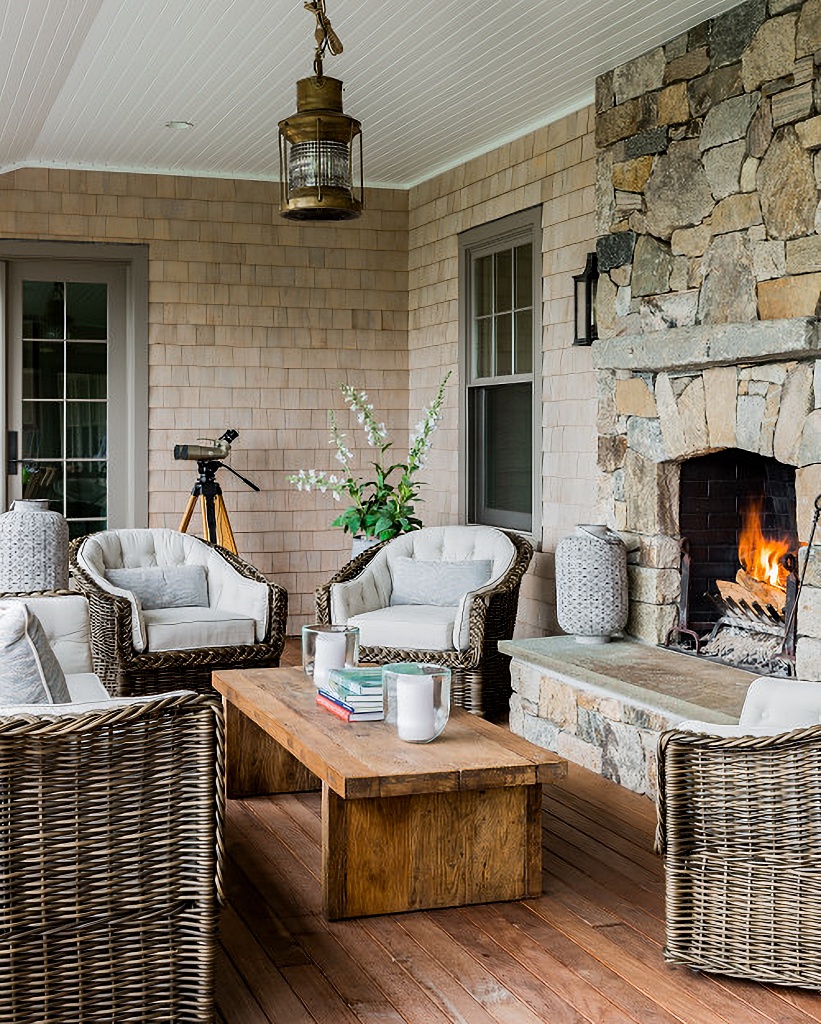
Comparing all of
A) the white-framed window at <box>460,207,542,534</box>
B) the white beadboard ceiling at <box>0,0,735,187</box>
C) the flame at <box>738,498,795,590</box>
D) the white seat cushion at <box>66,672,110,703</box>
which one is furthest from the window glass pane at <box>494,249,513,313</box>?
the white seat cushion at <box>66,672,110,703</box>

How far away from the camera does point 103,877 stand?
102 inches

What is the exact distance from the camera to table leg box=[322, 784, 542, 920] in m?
3.44

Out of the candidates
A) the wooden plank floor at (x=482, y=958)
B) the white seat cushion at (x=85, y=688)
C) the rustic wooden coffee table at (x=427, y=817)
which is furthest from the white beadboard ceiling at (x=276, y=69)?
the wooden plank floor at (x=482, y=958)

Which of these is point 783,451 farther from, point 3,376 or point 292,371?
point 3,376

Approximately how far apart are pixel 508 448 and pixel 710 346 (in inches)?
101

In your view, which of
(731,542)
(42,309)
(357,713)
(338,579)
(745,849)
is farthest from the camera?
(42,309)

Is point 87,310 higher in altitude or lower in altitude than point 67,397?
higher

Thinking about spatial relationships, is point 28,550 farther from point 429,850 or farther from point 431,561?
point 429,850

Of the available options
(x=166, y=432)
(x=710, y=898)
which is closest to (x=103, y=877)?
(x=710, y=898)

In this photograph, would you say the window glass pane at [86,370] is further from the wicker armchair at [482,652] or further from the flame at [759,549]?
the flame at [759,549]

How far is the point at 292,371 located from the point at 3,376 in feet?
5.94

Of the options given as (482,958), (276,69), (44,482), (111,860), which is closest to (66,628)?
(111,860)

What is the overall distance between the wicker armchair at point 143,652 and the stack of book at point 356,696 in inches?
72.8

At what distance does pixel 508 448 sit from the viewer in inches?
281
